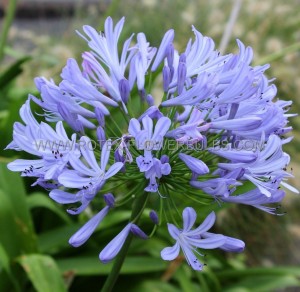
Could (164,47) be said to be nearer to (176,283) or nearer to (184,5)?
(176,283)

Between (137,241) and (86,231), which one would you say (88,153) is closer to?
(86,231)

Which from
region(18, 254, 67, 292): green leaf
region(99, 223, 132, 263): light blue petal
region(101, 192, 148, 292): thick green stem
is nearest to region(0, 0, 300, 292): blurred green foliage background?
region(18, 254, 67, 292): green leaf

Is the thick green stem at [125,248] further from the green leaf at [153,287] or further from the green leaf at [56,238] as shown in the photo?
the green leaf at [153,287]

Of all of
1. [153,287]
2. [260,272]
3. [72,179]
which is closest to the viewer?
[72,179]

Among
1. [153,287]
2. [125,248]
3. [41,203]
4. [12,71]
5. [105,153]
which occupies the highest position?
[12,71]

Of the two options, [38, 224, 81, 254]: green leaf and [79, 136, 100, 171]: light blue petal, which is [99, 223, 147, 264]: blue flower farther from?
[38, 224, 81, 254]: green leaf

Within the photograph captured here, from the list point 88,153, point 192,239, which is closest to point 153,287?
point 192,239

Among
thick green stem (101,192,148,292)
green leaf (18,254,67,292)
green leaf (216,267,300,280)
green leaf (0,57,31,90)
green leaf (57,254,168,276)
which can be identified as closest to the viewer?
thick green stem (101,192,148,292)
